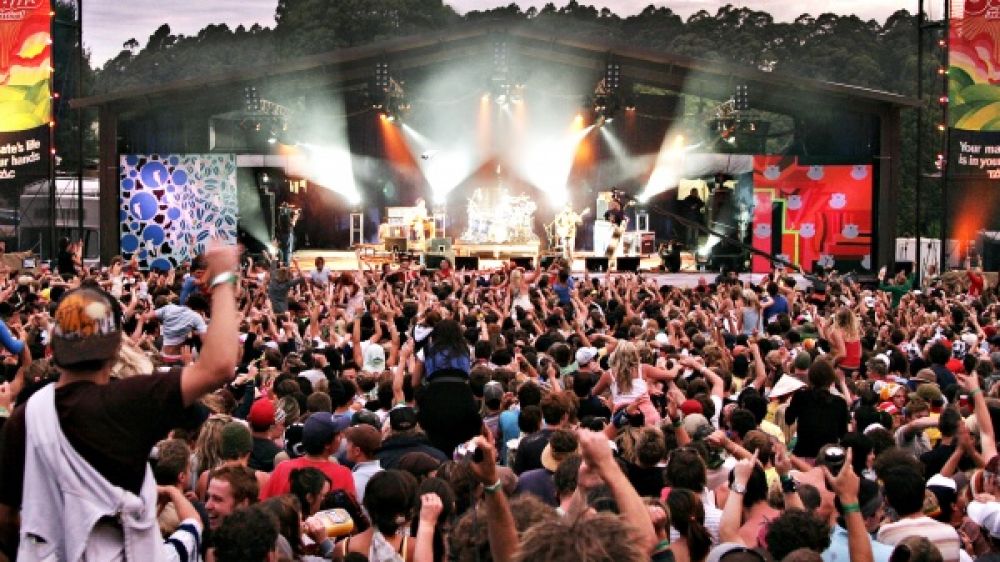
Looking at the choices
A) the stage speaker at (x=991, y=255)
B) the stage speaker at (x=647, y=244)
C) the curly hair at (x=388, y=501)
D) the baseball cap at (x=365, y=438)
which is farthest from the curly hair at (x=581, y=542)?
the stage speaker at (x=991, y=255)

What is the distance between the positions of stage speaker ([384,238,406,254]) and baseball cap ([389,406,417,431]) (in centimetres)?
2568

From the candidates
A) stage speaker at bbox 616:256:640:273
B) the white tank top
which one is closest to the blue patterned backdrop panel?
stage speaker at bbox 616:256:640:273

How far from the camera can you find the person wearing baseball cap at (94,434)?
3566 mm

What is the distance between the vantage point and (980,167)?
2802 centimetres

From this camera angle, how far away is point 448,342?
870 cm

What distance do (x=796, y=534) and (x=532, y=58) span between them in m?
27.7

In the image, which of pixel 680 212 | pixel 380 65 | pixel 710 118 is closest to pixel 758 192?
pixel 710 118

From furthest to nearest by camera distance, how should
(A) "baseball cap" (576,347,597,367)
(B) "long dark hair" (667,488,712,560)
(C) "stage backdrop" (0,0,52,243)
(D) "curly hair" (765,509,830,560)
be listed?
(C) "stage backdrop" (0,0,52,243) → (A) "baseball cap" (576,347,597,367) → (B) "long dark hair" (667,488,712,560) → (D) "curly hair" (765,509,830,560)

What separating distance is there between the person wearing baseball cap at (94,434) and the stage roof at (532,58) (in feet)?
87.2

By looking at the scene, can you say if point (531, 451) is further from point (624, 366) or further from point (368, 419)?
point (624, 366)

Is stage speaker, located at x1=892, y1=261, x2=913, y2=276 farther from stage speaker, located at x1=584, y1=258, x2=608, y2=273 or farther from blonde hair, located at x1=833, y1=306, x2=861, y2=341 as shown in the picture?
blonde hair, located at x1=833, y1=306, x2=861, y2=341

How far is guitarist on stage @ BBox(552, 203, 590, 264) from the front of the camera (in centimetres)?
3375

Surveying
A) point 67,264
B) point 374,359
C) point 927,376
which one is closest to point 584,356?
point 374,359

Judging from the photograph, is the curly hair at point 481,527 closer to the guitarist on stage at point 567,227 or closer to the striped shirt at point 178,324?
the striped shirt at point 178,324
